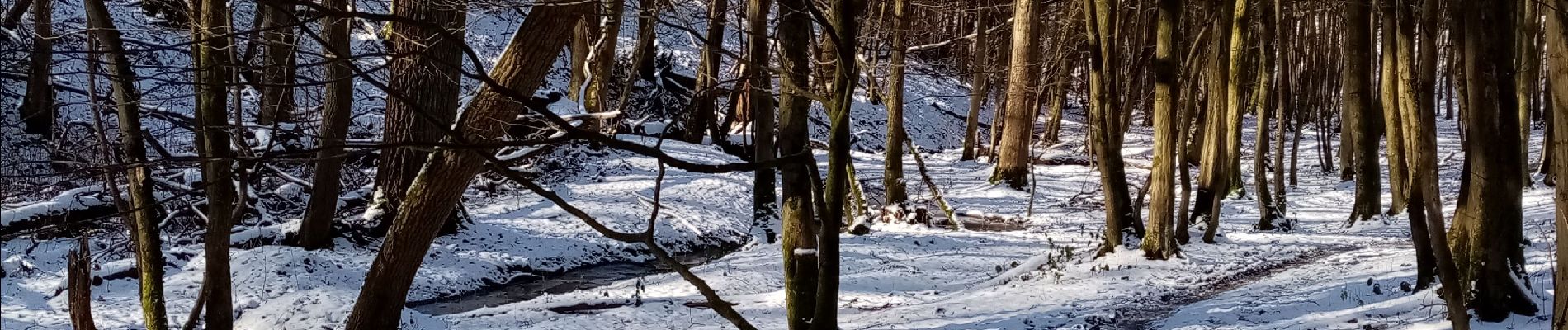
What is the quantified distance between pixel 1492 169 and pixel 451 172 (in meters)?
6.33

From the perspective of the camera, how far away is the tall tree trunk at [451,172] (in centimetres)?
635

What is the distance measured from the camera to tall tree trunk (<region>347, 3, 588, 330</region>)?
635cm

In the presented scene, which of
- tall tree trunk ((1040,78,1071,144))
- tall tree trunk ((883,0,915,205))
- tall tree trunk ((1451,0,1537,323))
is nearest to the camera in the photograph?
tall tree trunk ((1451,0,1537,323))

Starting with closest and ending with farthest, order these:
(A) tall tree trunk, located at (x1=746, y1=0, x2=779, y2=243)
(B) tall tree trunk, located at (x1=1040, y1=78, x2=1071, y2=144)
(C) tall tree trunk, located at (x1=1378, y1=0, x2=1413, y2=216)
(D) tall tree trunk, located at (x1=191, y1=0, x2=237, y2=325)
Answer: (D) tall tree trunk, located at (x1=191, y1=0, x2=237, y2=325) < (C) tall tree trunk, located at (x1=1378, y1=0, x2=1413, y2=216) < (A) tall tree trunk, located at (x1=746, y1=0, x2=779, y2=243) < (B) tall tree trunk, located at (x1=1040, y1=78, x2=1071, y2=144)

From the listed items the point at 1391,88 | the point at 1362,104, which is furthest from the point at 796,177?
the point at 1362,104

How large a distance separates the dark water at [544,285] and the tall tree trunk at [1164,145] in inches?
189

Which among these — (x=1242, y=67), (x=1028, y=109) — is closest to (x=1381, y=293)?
(x=1242, y=67)

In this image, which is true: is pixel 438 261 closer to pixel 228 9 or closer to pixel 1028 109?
pixel 228 9

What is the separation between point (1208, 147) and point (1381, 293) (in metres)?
4.63

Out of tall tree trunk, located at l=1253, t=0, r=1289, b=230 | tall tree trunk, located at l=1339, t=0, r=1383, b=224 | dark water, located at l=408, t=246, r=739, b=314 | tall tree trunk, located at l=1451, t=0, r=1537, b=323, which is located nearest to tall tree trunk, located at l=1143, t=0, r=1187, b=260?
tall tree trunk, located at l=1253, t=0, r=1289, b=230

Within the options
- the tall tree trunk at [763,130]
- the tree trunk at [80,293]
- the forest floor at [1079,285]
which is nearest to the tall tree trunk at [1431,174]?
the forest floor at [1079,285]

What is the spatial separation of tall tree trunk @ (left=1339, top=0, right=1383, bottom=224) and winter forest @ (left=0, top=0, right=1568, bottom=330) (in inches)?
1.8

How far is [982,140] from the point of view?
2897 cm

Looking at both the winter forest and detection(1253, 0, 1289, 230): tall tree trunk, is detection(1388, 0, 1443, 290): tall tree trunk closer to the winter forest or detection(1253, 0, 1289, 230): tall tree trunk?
the winter forest
